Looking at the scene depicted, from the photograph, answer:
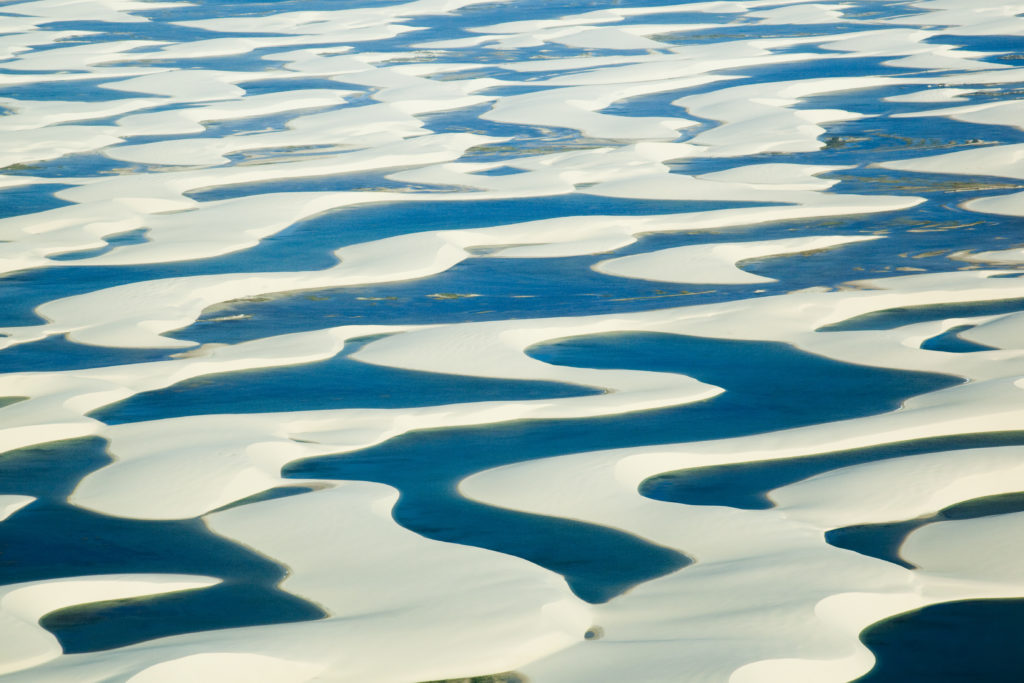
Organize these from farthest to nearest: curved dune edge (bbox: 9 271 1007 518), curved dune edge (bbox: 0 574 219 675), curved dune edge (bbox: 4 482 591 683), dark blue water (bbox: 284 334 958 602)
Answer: curved dune edge (bbox: 9 271 1007 518) → dark blue water (bbox: 284 334 958 602) → curved dune edge (bbox: 0 574 219 675) → curved dune edge (bbox: 4 482 591 683)

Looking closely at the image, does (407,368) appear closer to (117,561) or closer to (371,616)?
(117,561)

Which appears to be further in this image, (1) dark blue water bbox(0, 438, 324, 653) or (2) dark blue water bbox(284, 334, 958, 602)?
(2) dark blue water bbox(284, 334, 958, 602)

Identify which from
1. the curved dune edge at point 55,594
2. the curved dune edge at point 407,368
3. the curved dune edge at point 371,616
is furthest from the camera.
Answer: the curved dune edge at point 407,368

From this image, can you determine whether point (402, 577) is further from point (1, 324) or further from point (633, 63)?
point (633, 63)

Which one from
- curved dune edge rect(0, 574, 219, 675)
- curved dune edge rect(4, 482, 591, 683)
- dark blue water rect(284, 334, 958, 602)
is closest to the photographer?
curved dune edge rect(4, 482, 591, 683)

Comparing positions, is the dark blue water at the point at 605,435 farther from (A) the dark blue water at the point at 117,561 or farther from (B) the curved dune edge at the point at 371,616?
(A) the dark blue water at the point at 117,561

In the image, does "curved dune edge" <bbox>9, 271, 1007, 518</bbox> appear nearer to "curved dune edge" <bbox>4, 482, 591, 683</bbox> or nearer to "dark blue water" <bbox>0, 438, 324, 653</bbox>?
"dark blue water" <bbox>0, 438, 324, 653</bbox>

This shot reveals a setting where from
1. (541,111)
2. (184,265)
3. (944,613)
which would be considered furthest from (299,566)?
(541,111)

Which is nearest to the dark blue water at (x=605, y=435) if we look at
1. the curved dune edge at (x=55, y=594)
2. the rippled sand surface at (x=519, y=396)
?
the rippled sand surface at (x=519, y=396)

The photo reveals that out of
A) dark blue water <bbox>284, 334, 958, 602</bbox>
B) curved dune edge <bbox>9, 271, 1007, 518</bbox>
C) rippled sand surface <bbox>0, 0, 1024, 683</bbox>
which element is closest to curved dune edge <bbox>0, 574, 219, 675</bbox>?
rippled sand surface <bbox>0, 0, 1024, 683</bbox>
